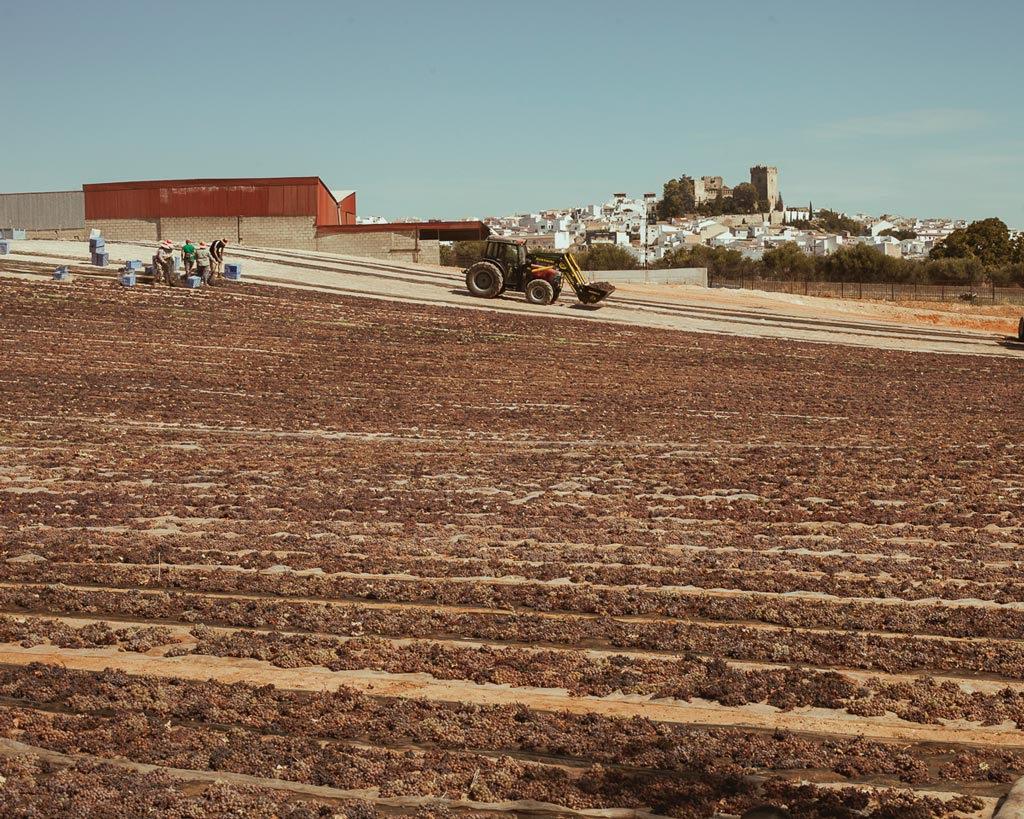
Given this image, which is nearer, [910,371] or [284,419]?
[284,419]

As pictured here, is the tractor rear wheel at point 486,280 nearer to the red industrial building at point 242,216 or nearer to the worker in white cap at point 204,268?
the worker in white cap at point 204,268

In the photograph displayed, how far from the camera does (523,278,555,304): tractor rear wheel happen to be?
39.1 meters

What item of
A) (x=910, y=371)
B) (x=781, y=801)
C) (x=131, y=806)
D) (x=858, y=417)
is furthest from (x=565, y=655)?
(x=910, y=371)

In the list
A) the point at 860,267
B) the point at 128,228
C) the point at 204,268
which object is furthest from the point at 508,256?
the point at 860,267

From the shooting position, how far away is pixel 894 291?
219 ft

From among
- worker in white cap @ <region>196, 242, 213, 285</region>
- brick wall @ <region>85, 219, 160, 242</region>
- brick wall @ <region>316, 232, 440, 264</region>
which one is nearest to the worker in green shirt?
worker in white cap @ <region>196, 242, 213, 285</region>

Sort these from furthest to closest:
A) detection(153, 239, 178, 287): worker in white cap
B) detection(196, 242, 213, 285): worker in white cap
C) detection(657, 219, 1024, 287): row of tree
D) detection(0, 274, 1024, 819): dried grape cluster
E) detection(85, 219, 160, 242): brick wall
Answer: detection(657, 219, 1024, 287): row of tree
detection(85, 219, 160, 242): brick wall
detection(196, 242, 213, 285): worker in white cap
detection(153, 239, 178, 287): worker in white cap
detection(0, 274, 1024, 819): dried grape cluster

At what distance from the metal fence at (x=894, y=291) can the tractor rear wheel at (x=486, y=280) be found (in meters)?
27.4

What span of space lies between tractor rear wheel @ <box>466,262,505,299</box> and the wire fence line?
89.6 ft

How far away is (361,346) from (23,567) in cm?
2034

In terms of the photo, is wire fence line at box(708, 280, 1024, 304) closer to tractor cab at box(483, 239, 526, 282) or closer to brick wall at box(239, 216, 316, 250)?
brick wall at box(239, 216, 316, 250)

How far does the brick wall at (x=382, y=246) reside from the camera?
57.6 m

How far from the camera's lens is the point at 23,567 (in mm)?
9812

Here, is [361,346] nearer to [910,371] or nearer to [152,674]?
[910,371]
